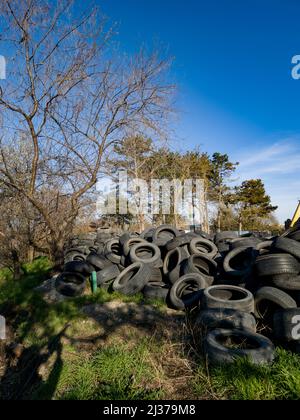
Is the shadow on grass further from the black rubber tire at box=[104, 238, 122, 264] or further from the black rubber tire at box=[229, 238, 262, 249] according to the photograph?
the black rubber tire at box=[229, 238, 262, 249]

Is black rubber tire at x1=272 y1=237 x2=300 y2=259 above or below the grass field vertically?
above

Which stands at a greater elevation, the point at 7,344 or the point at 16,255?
the point at 16,255

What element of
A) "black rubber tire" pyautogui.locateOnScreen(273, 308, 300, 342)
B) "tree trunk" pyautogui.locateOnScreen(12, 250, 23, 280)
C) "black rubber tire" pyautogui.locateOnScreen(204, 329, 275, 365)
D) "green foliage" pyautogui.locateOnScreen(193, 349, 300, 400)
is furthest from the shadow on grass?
"tree trunk" pyautogui.locateOnScreen(12, 250, 23, 280)

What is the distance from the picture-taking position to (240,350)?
146 inches

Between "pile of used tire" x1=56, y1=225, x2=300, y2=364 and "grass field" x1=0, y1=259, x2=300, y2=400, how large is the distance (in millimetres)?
276

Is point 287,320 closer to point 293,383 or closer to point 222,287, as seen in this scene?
point 293,383

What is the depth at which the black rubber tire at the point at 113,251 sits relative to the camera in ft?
31.7

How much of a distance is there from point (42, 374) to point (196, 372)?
8.06 ft

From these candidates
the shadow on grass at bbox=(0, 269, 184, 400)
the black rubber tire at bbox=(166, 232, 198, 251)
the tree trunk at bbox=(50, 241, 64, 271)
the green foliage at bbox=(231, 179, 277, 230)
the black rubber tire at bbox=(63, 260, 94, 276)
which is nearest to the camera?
the shadow on grass at bbox=(0, 269, 184, 400)

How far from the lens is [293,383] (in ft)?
10.4

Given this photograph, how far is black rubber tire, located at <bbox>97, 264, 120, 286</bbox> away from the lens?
8.34 meters

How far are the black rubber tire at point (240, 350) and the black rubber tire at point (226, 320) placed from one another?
281 millimetres
